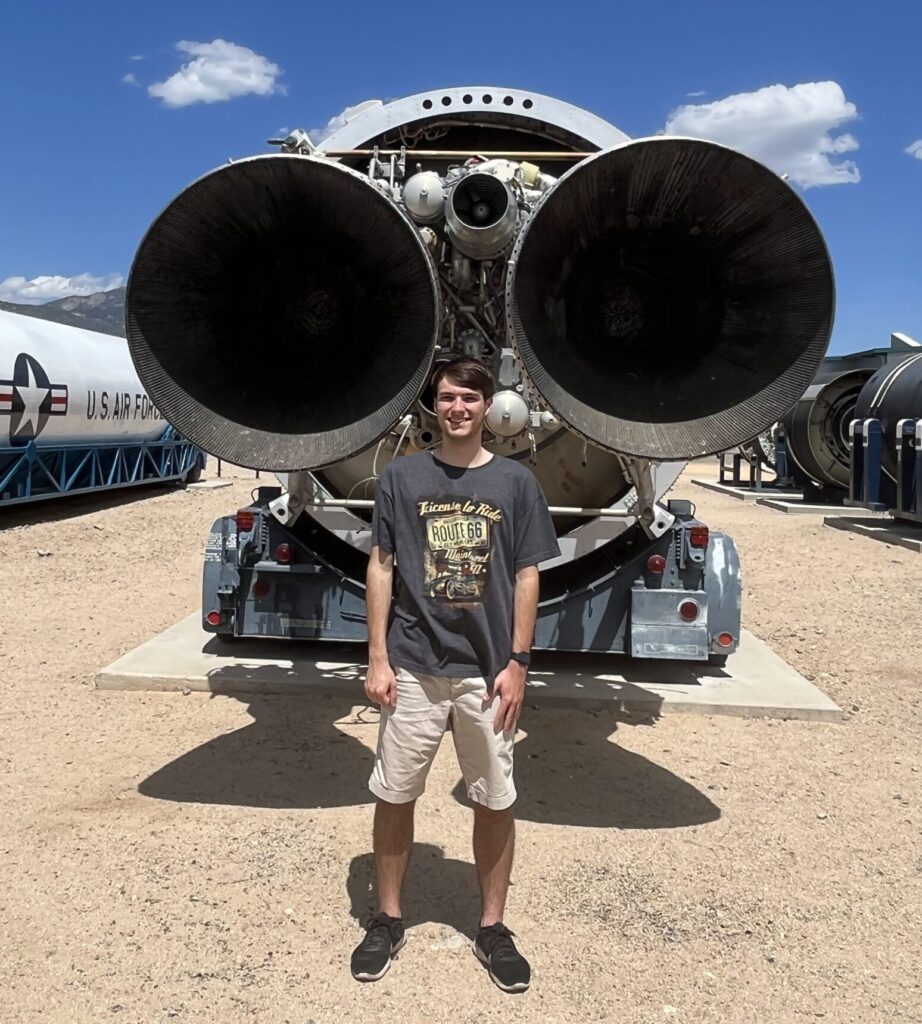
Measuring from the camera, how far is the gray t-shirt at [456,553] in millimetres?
2541

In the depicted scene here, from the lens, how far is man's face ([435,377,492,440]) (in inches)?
101

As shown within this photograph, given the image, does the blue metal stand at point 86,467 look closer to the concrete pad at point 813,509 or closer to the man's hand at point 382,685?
the concrete pad at point 813,509

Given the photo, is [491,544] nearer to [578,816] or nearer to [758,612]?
[578,816]

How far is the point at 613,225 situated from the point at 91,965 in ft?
9.26

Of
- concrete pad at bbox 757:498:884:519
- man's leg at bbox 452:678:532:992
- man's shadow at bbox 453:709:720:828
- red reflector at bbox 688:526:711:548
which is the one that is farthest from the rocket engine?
concrete pad at bbox 757:498:884:519

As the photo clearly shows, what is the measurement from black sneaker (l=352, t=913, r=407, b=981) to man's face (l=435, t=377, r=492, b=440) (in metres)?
1.45

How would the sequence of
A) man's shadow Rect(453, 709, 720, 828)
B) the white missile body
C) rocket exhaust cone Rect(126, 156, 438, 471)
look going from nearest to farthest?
rocket exhaust cone Rect(126, 156, 438, 471) → man's shadow Rect(453, 709, 720, 828) → the white missile body

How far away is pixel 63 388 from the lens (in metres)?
12.5

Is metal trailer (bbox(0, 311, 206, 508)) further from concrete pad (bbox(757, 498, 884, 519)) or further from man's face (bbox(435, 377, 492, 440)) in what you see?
man's face (bbox(435, 377, 492, 440))

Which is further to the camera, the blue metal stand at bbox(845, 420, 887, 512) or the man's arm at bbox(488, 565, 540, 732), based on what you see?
the blue metal stand at bbox(845, 420, 887, 512)

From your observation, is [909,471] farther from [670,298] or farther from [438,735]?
[438,735]

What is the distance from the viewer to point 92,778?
12.6 ft

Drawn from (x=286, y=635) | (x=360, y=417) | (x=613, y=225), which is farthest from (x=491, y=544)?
(x=286, y=635)

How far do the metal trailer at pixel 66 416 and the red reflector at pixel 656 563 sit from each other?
30.6 ft
